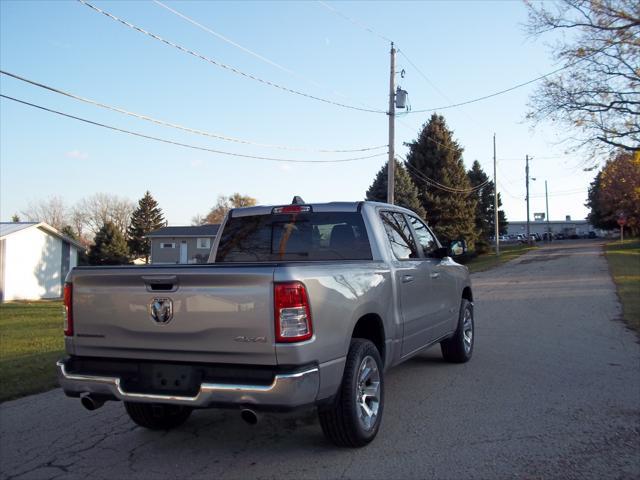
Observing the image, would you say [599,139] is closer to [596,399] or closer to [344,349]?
[596,399]

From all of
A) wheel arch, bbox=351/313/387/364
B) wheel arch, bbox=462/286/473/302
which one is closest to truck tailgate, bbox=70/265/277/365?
wheel arch, bbox=351/313/387/364

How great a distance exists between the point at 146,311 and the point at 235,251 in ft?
6.46

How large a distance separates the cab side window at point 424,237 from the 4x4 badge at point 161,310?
351 cm

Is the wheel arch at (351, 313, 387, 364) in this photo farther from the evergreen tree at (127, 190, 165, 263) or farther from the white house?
the evergreen tree at (127, 190, 165, 263)

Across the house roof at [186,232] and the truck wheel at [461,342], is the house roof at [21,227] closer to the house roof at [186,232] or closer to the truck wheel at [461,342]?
the house roof at [186,232]

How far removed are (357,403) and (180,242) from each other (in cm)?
5529

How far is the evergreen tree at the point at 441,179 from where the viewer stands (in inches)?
1608

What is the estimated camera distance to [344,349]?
4285 millimetres

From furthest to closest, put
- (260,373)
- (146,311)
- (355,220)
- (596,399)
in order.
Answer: (596,399)
(355,220)
(146,311)
(260,373)

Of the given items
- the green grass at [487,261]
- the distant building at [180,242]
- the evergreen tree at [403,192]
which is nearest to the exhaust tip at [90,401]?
the green grass at [487,261]

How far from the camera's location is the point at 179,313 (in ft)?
13.0

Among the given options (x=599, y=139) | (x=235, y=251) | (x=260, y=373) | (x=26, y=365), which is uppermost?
(x=599, y=139)

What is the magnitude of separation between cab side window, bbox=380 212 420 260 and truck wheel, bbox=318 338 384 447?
1424 mm

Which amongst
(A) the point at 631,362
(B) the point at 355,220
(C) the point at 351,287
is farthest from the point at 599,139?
(C) the point at 351,287
